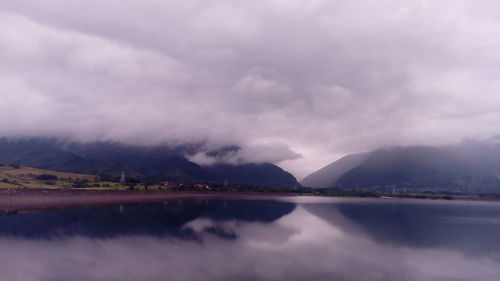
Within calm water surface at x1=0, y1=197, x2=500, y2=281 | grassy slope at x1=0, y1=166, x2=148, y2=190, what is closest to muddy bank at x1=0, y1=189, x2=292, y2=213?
grassy slope at x1=0, y1=166, x2=148, y2=190

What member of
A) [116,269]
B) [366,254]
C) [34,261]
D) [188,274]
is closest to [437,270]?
[366,254]

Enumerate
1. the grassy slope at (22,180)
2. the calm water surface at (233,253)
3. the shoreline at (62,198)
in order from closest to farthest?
the calm water surface at (233,253), the shoreline at (62,198), the grassy slope at (22,180)

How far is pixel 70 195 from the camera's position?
240 ft

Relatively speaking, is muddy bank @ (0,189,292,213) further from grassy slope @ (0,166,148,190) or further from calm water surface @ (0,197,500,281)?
calm water surface @ (0,197,500,281)

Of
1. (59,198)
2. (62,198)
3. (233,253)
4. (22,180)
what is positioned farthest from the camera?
(22,180)

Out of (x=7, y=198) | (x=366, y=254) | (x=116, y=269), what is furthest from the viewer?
(x=7, y=198)

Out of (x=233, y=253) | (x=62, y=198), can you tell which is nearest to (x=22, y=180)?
(x=62, y=198)

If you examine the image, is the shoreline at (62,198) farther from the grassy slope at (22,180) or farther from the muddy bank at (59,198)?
the grassy slope at (22,180)

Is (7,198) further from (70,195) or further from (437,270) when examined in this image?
(437,270)

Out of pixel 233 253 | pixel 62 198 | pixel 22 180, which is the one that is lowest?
pixel 233 253

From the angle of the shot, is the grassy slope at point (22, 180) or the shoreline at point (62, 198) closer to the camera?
the shoreline at point (62, 198)

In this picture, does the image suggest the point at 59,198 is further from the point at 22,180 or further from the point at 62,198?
the point at 22,180

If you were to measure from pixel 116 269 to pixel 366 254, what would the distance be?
17907mm

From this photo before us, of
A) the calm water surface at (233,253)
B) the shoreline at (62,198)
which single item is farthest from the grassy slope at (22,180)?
the calm water surface at (233,253)
